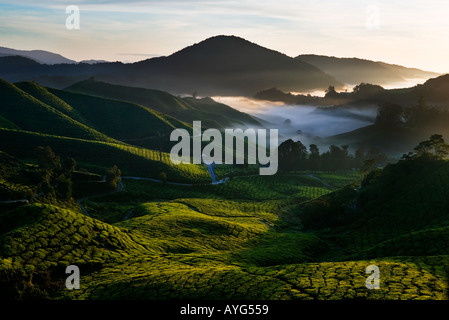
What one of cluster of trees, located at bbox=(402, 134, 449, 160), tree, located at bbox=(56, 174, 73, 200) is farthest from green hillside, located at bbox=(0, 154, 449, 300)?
cluster of trees, located at bbox=(402, 134, 449, 160)

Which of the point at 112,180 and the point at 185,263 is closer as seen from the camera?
the point at 185,263

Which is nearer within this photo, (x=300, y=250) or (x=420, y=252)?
(x=420, y=252)

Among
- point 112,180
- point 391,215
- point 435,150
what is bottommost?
point 391,215

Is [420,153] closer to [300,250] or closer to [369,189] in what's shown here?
[369,189]

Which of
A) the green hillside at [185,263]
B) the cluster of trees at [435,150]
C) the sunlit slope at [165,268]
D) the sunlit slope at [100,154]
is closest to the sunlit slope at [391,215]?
the green hillside at [185,263]

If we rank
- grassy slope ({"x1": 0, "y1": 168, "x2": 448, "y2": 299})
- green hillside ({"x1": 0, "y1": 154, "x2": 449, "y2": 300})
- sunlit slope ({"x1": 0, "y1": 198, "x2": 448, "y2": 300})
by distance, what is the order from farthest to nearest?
green hillside ({"x1": 0, "y1": 154, "x2": 449, "y2": 300}) → grassy slope ({"x1": 0, "y1": 168, "x2": 448, "y2": 299}) → sunlit slope ({"x1": 0, "y1": 198, "x2": 448, "y2": 300})

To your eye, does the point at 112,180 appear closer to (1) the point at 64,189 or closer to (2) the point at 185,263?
(1) the point at 64,189

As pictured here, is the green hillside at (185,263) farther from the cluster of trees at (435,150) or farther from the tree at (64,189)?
the cluster of trees at (435,150)

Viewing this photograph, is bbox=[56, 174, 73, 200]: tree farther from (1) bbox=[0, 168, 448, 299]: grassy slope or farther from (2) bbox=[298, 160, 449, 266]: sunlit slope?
(2) bbox=[298, 160, 449, 266]: sunlit slope

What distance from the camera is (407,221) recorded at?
9312cm

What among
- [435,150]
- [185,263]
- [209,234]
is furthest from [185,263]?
[435,150]

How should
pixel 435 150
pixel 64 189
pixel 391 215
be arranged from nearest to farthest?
pixel 391 215 → pixel 64 189 → pixel 435 150
